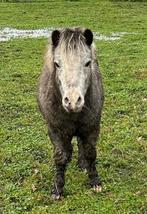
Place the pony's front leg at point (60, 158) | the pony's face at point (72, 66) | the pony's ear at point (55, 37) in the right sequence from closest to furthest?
the pony's face at point (72, 66)
the pony's ear at point (55, 37)
the pony's front leg at point (60, 158)

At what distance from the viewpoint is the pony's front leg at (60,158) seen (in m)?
6.77

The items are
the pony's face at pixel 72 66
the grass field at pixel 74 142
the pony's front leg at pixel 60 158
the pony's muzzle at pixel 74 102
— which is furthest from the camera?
the grass field at pixel 74 142

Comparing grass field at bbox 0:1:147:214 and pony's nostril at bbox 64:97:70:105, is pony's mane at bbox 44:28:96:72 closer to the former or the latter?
pony's nostril at bbox 64:97:70:105

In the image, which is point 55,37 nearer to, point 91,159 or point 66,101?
point 66,101

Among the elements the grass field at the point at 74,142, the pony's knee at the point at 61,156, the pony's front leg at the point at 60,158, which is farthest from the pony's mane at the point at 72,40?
the grass field at the point at 74,142

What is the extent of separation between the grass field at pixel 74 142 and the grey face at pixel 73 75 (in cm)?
183

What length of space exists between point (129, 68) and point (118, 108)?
4343 mm

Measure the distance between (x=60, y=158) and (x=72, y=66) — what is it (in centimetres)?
154

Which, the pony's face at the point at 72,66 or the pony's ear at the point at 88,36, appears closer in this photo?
the pony's face at the point at 72,66

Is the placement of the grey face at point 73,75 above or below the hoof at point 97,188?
above

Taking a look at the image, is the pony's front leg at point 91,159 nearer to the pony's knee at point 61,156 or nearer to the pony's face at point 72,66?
the pony's knee at point 61,156

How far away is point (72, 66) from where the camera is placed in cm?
581

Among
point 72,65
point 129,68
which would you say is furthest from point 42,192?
point 129,68

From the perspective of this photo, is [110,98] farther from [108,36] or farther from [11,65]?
[108,36]
